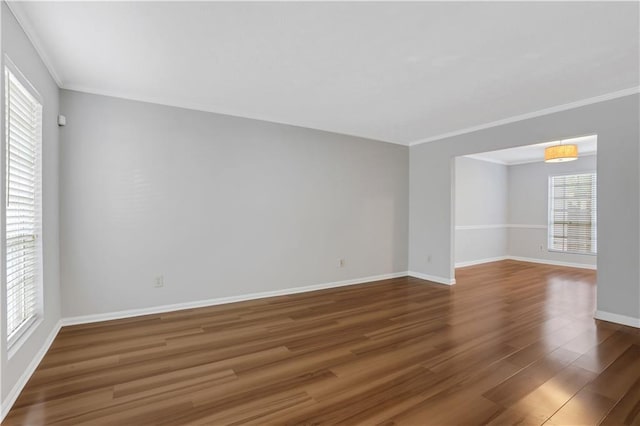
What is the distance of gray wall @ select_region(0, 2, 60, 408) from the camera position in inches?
72.2

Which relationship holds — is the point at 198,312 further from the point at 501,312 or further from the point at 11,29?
the point at 501,312

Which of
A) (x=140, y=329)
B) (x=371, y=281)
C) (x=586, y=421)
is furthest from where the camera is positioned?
(x=371, y=281)

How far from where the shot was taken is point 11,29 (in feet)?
6.28

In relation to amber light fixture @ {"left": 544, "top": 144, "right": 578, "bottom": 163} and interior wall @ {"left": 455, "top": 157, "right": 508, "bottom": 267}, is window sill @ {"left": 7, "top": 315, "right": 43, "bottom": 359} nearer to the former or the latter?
interior wall @ {"left": 455, "top": 157, "right": 508, "bottom": 267}

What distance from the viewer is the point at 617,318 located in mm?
3289

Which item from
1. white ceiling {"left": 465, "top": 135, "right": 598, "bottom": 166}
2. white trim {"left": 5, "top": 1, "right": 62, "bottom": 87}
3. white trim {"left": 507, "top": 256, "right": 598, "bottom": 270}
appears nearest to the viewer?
white trim {"left": 5, "top": 1, "right": 62, "bottom": 87}

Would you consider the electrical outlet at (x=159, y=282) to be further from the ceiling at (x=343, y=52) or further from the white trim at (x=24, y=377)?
the ceiling at (x=343, y=52)

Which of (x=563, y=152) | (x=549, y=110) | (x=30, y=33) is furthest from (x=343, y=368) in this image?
(x=563, y=152)

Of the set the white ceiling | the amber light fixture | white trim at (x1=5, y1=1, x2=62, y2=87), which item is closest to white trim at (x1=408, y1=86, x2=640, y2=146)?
the white ceiling

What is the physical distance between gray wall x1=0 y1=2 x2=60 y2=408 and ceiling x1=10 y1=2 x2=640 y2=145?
14 cm

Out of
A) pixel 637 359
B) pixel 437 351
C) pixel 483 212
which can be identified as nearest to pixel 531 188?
pixel 483 212

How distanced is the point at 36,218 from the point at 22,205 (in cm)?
30

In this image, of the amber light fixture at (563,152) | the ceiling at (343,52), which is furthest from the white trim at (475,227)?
the ceiling at (343,52)

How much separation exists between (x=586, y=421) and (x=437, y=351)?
1006mm
